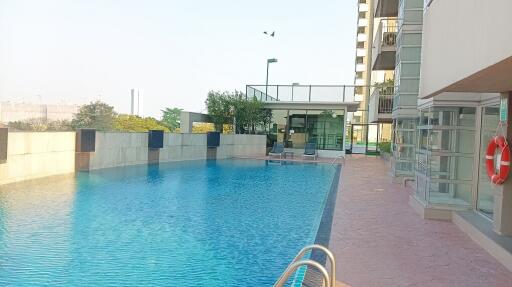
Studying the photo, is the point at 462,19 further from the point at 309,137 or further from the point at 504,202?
the point at 309,137

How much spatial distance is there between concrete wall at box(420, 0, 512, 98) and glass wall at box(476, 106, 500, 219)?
1.35m

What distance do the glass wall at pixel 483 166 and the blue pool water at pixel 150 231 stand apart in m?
3.14

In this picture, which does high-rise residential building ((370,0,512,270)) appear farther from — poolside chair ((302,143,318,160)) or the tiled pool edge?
poolside chair ((302,143,318,160))

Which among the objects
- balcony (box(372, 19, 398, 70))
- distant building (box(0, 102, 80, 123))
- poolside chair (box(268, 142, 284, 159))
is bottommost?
poolside chair (box(268, 142, 284, 159))

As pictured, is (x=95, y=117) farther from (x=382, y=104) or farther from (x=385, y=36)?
(x=382, y=104)

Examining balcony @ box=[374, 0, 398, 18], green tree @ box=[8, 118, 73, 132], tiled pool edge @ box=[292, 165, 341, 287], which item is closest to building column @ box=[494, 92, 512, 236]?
tiled pool edge @ box=[292, 165, 341, 287]

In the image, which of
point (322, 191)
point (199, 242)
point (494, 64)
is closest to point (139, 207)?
point (199, 242)

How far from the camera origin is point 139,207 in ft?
33.1

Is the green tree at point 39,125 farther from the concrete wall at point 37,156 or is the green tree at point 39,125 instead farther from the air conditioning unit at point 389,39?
the air conditioning unit at point 389,39

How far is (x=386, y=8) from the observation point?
23453mm

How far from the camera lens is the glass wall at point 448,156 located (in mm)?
9102

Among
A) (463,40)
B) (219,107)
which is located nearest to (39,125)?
(219,107)

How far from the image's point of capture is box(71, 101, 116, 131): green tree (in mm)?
19375

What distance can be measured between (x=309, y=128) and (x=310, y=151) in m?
2.58
